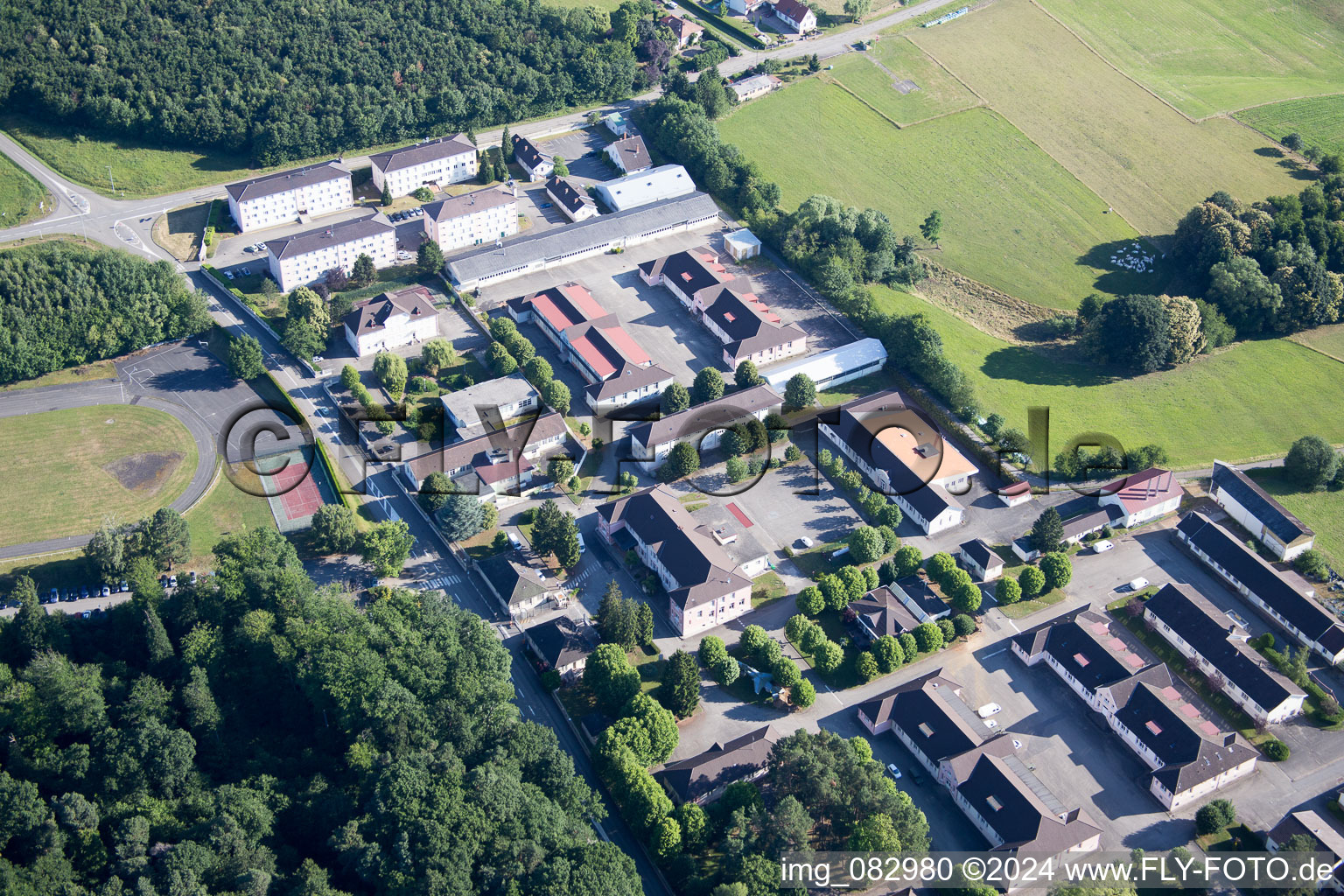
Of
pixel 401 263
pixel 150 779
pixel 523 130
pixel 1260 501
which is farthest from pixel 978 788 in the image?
pixel 523 130

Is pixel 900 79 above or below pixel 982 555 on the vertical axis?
above

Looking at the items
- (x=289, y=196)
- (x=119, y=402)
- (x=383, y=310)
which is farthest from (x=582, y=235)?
(x=119, y=402)

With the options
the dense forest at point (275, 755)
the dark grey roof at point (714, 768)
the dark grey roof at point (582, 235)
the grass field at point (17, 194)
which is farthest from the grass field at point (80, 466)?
the dark grey roof at point (714, 768)

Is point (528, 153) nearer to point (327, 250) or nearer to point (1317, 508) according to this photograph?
point (327, 250)

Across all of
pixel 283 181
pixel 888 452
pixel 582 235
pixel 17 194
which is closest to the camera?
pixel 888 452

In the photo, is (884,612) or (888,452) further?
(888,452)

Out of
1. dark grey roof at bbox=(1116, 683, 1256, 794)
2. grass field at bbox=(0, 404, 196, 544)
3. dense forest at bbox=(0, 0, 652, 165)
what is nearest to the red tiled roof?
dark grey roof at bbox=(1116, 683, 1256, 794)

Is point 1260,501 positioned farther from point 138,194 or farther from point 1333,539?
point 138,194
